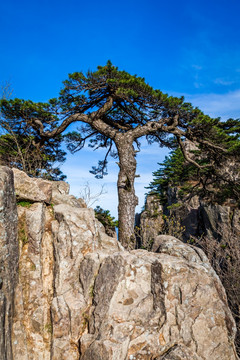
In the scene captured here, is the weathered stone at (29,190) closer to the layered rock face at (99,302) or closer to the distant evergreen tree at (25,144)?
the layered rock face at (99,302)

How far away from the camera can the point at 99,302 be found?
17.9 ft

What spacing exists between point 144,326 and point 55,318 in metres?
1.79

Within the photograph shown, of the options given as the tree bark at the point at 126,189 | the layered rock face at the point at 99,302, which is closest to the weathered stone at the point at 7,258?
Answer: the layered rock face at the point at 99,302

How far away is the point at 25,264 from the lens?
575 cm

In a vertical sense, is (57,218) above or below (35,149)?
below

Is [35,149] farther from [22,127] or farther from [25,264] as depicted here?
[25,264]

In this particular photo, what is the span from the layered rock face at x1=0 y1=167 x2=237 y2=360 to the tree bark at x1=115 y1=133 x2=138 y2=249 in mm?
5436

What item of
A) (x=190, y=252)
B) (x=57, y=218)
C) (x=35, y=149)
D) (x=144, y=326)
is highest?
Result: (x=35, y=149)

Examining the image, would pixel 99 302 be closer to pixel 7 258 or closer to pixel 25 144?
pixel 7 258

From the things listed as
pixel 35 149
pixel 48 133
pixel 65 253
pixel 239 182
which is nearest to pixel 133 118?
pixel 48 133

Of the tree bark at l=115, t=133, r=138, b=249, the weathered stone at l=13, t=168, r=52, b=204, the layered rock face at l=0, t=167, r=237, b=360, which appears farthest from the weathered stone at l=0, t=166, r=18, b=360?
the tree bark at l=115, t=133, r=138, b=249

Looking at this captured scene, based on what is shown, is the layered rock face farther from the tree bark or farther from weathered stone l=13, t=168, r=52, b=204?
the tree bark

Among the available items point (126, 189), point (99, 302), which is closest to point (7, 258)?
point (99, 302)

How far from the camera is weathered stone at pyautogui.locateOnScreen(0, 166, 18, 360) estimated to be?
4.69 meters
